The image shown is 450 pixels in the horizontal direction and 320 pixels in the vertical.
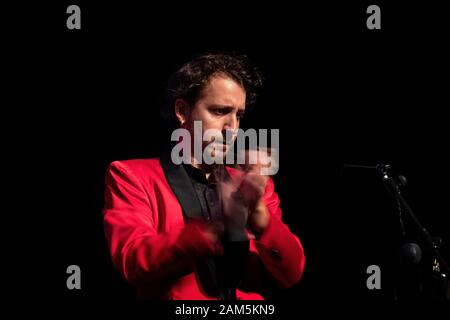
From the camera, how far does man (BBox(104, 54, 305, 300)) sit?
5.59 ft

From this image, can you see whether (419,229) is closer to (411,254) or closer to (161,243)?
(411,254)

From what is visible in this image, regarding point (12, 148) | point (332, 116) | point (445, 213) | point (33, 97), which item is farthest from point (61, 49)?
point (445, 213)

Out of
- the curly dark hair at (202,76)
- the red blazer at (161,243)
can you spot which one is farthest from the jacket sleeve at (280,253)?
the curly dark hair at (202,76)

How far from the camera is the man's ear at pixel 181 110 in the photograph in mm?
2260

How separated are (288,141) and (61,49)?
1.13m

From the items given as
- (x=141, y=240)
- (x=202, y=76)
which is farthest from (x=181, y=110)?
(x=141, y=240)

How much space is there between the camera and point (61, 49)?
252cm

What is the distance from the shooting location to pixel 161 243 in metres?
1.75

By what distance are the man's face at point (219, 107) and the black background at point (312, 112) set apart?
1.46 feet

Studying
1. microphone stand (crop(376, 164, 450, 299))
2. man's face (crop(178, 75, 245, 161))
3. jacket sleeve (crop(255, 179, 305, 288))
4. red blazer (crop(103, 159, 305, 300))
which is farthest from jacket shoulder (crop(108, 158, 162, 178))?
microphone stand (crop(376, 164, 450, 299))

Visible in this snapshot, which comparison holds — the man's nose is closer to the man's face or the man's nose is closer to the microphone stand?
the man's face

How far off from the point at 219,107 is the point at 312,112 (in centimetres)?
86

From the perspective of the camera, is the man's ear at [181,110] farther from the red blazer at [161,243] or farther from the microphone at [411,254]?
the microphone at [411,254]

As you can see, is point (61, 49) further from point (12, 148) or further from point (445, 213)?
point (445, 213)
